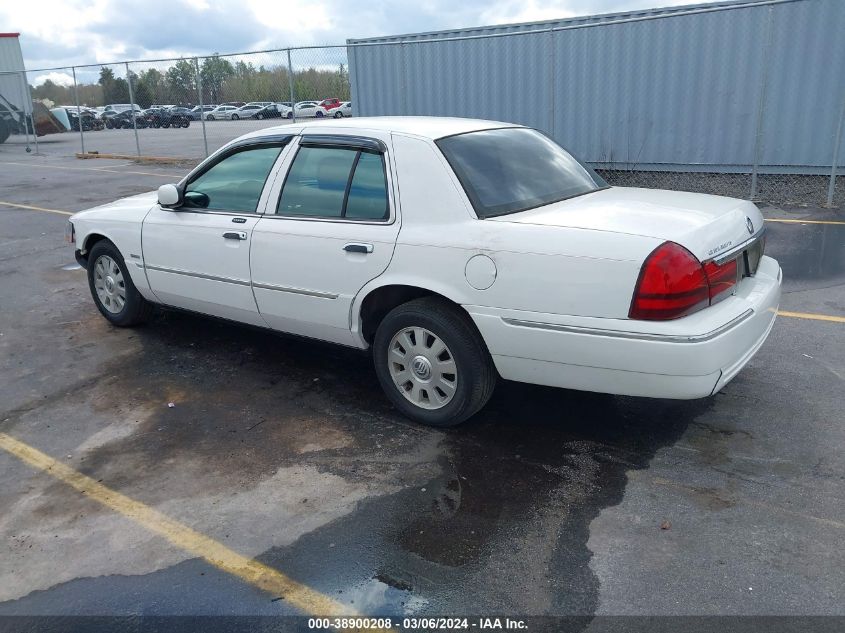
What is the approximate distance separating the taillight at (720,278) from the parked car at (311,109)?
13576 mm

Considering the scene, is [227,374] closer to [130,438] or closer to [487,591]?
[130,438]

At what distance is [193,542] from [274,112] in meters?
16.9

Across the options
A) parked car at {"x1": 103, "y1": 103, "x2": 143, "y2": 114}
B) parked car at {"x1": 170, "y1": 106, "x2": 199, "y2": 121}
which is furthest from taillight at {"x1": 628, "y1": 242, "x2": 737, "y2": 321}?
parked car at {"x1": 103, "y1": 103, "x2": 143, "y2": 114}

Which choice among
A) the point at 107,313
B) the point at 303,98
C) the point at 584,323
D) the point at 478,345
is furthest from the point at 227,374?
the point at 303,98

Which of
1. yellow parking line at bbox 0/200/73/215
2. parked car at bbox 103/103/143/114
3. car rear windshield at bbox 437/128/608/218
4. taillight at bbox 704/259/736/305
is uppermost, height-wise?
parked car at bbox 103/103/143/114

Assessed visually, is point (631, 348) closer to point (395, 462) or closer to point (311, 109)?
point (395, 462)

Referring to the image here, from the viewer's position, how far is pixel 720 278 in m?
3.61

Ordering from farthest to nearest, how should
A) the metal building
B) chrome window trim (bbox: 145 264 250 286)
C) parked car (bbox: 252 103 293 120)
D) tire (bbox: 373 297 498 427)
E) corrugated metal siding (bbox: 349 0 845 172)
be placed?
the metal building < parked car (bbox: 252 103 293 120) < corrugated metal siding (bbox: 349 0 845 172) < chrome window trim (bbox: 145 264 250 286) < tire (bbox: 373 297 498 427)

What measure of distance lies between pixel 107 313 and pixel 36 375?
1016mm

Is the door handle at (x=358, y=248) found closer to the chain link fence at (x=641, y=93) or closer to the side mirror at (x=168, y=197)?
the side mirror at (x=168, y=197)

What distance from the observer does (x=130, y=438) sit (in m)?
4.25

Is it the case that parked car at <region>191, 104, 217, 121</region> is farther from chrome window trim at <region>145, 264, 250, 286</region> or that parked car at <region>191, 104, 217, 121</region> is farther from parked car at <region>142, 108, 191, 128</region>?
chrome window trim at <region>145, 264, 250, 286</region>

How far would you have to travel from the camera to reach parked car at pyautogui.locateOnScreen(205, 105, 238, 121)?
2002 cm

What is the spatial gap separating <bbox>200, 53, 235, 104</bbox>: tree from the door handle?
14794 millimetres
